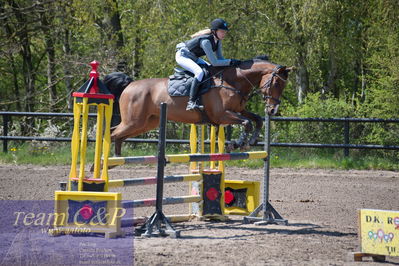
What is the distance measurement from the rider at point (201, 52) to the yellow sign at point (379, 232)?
337 centimetres

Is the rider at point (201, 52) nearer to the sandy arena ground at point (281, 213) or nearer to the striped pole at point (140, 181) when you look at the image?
the striped pole at point (140, 181)

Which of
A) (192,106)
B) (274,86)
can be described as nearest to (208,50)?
(192,106)

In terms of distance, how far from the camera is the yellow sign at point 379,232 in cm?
538

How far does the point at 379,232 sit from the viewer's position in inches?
217

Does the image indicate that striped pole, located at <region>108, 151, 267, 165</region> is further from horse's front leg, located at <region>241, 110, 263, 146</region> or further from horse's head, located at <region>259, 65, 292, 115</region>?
horse's head, located at <region>259, 65, 292, 115</region>

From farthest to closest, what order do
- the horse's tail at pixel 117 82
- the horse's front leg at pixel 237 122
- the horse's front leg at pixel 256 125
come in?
the horse's tail at pixel 117 82
the horse's front leg at pixel 256 125
the horse's front leg at pixel 237 122

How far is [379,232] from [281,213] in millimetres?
2897

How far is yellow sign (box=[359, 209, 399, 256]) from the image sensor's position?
17.7 ft

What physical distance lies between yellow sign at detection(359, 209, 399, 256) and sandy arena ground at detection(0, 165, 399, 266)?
0.18 meters

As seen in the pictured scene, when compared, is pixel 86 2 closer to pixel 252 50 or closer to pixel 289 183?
pixel 252 50

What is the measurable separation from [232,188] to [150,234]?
198 cm

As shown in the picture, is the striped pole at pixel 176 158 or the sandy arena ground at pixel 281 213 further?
the striped pole at pixel 176 158

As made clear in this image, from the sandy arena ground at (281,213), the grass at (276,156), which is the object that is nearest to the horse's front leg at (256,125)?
the sandy arena ground at (281,213)

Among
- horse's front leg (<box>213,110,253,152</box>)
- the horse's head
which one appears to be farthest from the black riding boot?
the horse's head
